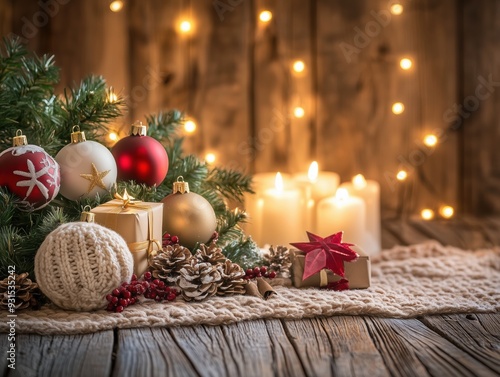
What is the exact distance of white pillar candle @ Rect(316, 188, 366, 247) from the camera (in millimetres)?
1749

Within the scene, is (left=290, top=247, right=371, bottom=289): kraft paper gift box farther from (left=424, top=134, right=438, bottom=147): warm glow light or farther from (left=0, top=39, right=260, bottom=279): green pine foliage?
(left=424, top=134, right=438, bottom=147): warm glow light

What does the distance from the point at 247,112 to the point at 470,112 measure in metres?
0.69

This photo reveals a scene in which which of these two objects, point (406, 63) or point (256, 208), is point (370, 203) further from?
point (406, 63)

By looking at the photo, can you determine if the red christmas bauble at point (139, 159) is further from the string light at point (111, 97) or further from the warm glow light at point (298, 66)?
the warm glow light at point (298, 66)

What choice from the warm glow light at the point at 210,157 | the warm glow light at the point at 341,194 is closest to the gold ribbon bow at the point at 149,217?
the warm glow light at the point at 341,194

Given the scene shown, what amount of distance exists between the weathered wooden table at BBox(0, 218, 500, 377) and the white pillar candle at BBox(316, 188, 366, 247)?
539 millimetres

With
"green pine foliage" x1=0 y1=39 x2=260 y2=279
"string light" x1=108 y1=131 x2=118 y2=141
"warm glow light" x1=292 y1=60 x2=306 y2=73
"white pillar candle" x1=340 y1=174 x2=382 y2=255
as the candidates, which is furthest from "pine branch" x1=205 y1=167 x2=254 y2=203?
"warm glow light" x1=292 y1=60 x2=306 y2=73

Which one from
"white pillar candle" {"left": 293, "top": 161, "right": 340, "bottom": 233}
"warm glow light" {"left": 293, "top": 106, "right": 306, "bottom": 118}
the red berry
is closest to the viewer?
the red berry

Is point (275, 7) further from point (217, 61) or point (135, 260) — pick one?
point (135, 260)

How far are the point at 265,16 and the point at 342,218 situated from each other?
71 cm

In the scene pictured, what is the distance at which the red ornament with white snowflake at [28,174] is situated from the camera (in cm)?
127

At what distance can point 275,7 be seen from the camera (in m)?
2.12

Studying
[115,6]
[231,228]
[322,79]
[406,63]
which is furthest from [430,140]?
[115,6]

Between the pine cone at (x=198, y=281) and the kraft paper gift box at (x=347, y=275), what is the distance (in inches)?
6.5
